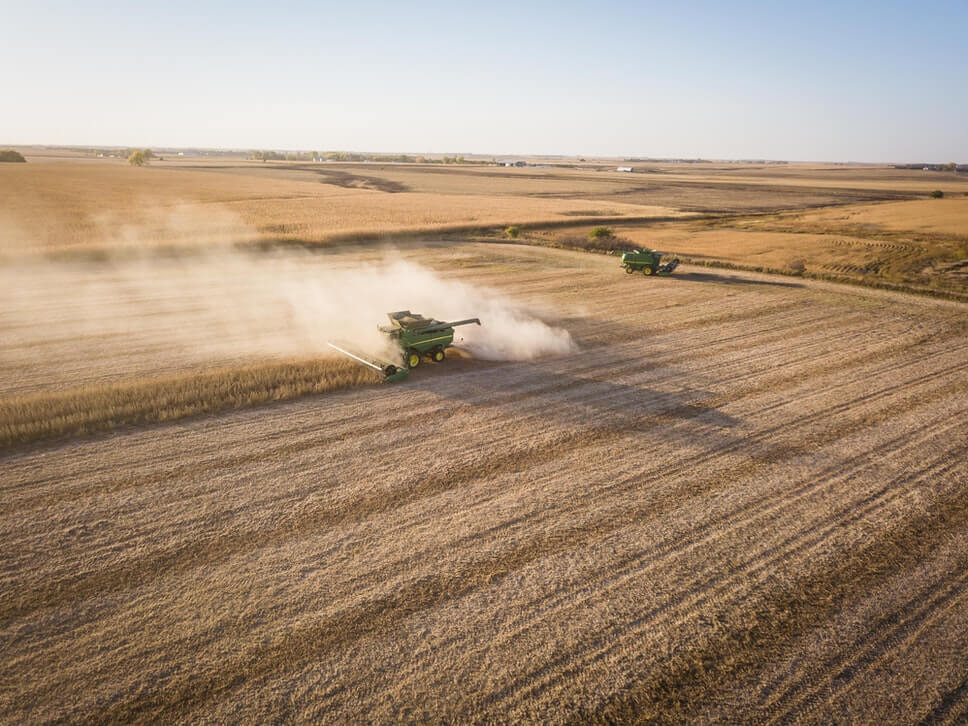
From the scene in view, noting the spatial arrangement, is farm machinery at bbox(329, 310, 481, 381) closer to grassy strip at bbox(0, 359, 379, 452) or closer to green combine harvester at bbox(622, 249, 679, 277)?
grassy strip at bbox(0, 359, 379, 452)

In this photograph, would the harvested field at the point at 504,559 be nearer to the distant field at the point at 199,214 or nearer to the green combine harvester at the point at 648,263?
the green combine harvester at the point at 648,263

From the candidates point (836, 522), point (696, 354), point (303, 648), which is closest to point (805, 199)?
point (696, 354)

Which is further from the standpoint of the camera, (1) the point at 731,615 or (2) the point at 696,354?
(2) the point at 696,354

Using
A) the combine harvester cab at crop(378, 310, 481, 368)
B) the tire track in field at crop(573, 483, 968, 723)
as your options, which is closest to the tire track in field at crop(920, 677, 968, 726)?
the tire track in field at crop(573, 483, 968, 723)

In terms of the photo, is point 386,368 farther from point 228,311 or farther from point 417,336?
point 228,311

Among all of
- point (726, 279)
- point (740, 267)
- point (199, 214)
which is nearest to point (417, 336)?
point (726, 279)

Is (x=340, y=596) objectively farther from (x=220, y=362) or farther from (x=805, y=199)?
(x=805, y=199)

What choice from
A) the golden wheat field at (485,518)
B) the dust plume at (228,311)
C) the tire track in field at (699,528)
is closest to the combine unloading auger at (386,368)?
the golden wheat field at (485,518)
